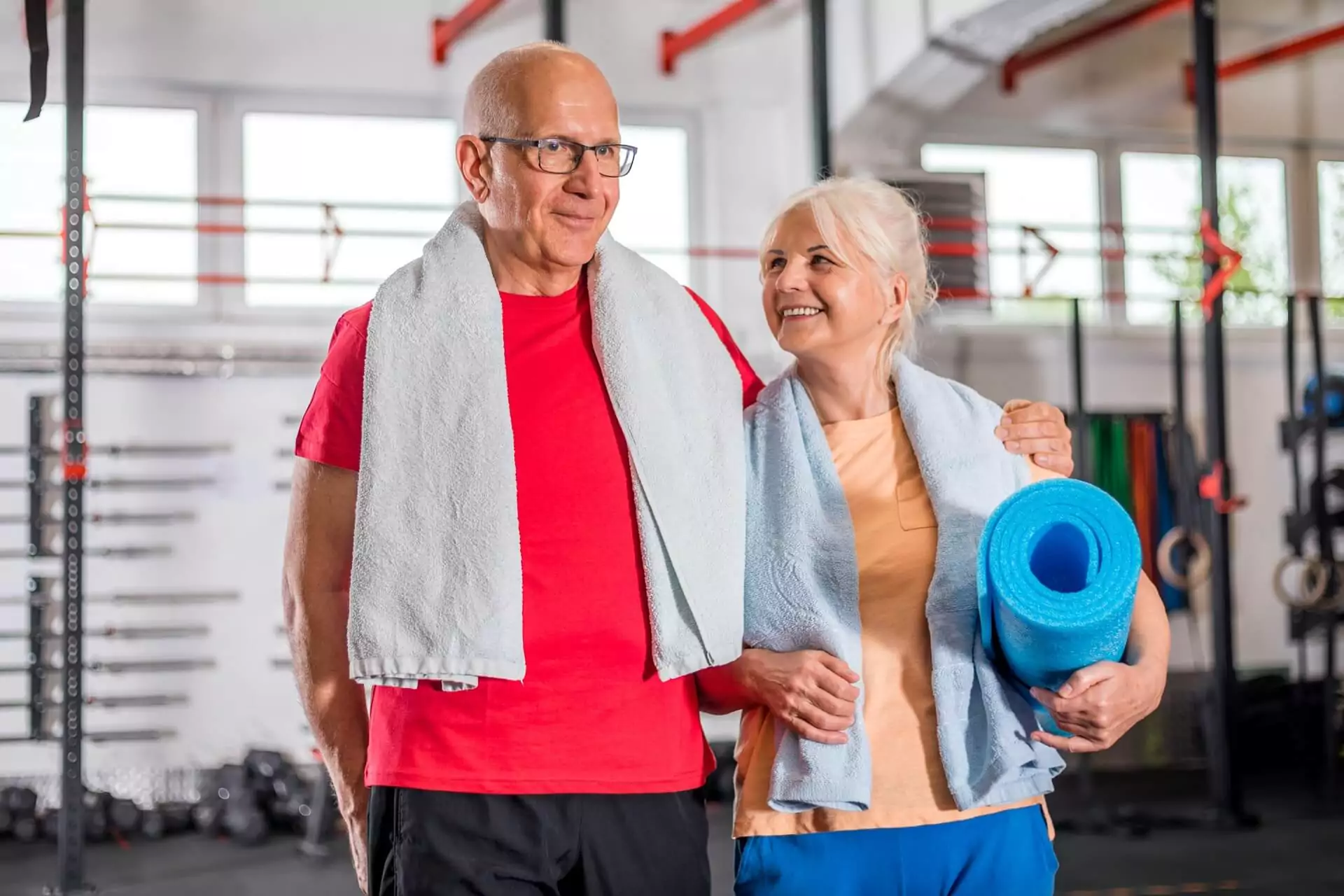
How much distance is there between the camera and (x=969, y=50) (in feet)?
22.7

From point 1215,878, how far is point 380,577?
4.56 m

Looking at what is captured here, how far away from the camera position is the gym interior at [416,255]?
624 cm

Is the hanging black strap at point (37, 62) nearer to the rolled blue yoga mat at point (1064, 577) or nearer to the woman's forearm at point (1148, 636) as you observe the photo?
the rolled blue yoga mat at point (1064, 577)

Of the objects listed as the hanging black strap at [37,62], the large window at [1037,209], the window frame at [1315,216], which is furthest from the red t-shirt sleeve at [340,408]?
the window frame at [1315,216]

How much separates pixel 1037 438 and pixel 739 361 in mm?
459

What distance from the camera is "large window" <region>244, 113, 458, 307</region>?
718 centimetres

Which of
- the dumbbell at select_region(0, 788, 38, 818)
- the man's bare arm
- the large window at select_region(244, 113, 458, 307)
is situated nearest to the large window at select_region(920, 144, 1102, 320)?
the large window at select_region(244, 113, 458, 307)

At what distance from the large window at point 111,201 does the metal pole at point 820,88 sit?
3096mm

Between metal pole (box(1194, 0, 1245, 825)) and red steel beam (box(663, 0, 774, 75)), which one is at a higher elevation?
red steel beam (box(663, 0, 774, 75))

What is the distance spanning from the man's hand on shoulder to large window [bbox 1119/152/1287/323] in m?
6.97

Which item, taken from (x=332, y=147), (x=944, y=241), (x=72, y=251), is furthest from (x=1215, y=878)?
(x=332, y=147)

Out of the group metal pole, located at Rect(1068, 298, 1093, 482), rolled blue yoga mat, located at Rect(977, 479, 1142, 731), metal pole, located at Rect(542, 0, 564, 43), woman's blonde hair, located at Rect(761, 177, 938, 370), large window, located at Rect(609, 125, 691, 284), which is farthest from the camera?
large window, located at Rect(609, 125, 691, 284)

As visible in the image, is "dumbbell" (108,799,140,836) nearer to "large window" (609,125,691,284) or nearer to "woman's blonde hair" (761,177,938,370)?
"large window" (609,125,691,284)

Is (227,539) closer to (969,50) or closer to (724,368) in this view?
(969,50)
